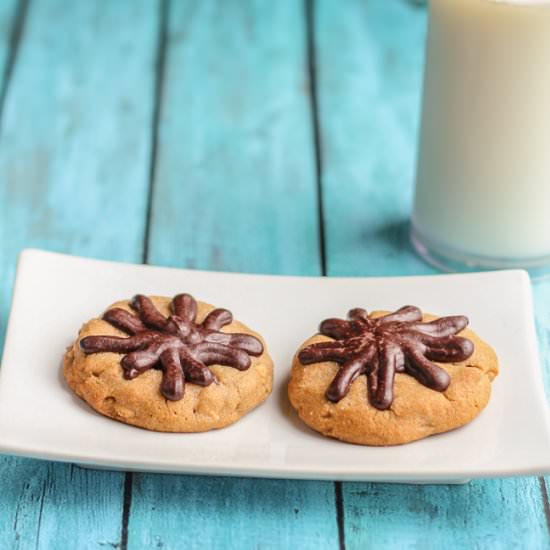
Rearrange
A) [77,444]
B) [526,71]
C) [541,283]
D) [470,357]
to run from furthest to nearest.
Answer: [541,283] < [526,71] < [470,357] < [77,444]

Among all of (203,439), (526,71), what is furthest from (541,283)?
(203,439)

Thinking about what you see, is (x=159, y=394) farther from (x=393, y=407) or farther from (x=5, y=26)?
(x=5, y=26)

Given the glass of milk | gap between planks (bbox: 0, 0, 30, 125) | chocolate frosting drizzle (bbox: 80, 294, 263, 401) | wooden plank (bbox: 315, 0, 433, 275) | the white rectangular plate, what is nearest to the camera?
the white rectangular plate

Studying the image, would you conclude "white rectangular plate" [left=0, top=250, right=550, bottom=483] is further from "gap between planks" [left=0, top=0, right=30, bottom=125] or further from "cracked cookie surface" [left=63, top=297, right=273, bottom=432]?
"gap between planks" [left=0, top=0, right=30, bottom=125]

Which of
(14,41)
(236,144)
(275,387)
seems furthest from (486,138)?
(14,41)

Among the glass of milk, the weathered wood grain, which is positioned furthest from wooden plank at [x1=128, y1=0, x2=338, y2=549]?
the glass of milk

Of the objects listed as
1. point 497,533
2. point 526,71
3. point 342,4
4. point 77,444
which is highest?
point 526,71

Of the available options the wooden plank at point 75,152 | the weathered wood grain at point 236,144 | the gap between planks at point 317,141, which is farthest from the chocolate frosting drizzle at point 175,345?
the weathered wood grain at point 236,144

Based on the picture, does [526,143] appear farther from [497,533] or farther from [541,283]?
[497,533]
